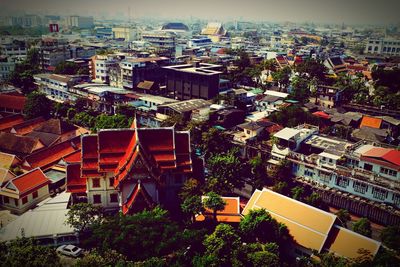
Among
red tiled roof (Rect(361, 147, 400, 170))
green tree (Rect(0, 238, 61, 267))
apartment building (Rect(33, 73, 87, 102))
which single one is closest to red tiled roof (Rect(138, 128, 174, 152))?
green tree (Rect(0, 238, 61, 267))

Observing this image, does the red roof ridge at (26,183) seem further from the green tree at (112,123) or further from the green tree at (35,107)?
the green tree at (35,107)

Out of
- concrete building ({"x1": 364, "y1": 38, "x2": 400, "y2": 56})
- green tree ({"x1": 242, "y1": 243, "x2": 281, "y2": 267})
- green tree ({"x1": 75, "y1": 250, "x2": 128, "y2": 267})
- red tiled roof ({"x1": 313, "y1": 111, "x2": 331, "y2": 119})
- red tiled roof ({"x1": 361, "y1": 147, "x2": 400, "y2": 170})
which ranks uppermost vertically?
concrete building ({"x1": 364, "y1": 38, "x2": 400, "y2": 56})

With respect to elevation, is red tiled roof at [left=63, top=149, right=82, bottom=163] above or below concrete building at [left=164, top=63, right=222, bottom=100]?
below

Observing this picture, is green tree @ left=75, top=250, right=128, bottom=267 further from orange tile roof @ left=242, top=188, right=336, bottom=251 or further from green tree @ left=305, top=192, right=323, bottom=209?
green tree @ left=305, top=192, right=323, bottom=209

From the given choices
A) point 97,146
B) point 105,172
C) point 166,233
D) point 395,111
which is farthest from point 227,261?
point 395,111

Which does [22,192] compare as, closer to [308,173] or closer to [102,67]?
[308,173]

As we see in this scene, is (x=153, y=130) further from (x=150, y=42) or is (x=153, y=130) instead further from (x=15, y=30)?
(x=15, y=30)

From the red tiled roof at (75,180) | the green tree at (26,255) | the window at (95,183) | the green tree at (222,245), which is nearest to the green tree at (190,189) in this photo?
the green tree at (222,245)
